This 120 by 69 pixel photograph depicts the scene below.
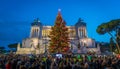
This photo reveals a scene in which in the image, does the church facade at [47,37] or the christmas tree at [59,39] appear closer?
the christmas tree at [59,39]

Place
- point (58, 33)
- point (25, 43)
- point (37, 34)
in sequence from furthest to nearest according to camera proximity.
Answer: point (37, 34)
point (25, 43)
point (58, 33)

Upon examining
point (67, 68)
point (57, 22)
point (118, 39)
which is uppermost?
point (57, 22)

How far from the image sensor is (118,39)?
216 feet

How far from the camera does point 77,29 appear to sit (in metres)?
132

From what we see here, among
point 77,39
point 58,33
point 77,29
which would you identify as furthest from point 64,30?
point 77,29

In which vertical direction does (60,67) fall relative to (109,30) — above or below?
below

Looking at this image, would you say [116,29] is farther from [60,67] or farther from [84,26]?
[84,26]

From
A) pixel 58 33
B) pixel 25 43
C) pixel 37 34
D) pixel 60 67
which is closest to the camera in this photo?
pixel 60 67

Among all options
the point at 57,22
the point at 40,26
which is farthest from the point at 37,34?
the point at 57,22

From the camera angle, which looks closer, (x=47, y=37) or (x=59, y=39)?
(x=59, y=39)

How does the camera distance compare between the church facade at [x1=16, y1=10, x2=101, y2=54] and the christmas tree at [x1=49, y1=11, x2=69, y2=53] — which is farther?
the church facade at [x1=16, y1=10, x2=101, y2=54]

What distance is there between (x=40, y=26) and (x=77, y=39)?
73.9ft

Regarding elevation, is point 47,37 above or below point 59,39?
above

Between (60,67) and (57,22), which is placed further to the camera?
(57,22)
